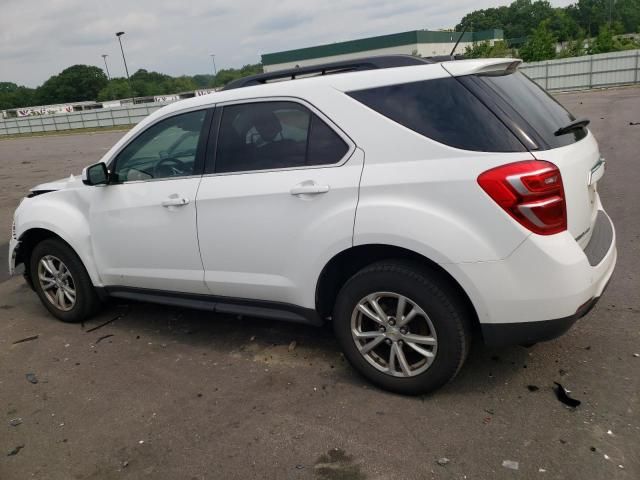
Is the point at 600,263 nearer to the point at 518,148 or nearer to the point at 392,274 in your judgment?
the point at 518,148

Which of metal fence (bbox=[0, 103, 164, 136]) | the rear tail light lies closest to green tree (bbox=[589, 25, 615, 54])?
metal fence (bbox=[0, 103, 164, 136])

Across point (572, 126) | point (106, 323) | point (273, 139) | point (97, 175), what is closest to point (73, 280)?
point (106, 323)

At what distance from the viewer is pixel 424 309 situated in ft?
9.80

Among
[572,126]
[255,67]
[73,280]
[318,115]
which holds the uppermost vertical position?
[255,67]

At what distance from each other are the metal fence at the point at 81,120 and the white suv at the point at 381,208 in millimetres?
38080

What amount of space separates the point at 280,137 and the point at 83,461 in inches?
84.8

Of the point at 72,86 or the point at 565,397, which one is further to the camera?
the point at 72,86

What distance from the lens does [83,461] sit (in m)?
2.96

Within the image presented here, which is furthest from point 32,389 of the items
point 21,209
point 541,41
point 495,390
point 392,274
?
point 541,41

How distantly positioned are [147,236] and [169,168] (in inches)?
20.6

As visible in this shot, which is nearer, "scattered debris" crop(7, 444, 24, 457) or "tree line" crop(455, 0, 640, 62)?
"scattered debris" crop(7, 444, 24, 457)

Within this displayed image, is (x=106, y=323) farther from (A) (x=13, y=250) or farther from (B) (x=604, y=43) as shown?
(B) (x=604, y=43)

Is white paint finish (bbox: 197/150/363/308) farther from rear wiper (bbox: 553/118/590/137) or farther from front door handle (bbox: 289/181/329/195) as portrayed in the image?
rear wiper (bbox: 553/118/590/137)

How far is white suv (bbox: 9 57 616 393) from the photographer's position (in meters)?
2.76
